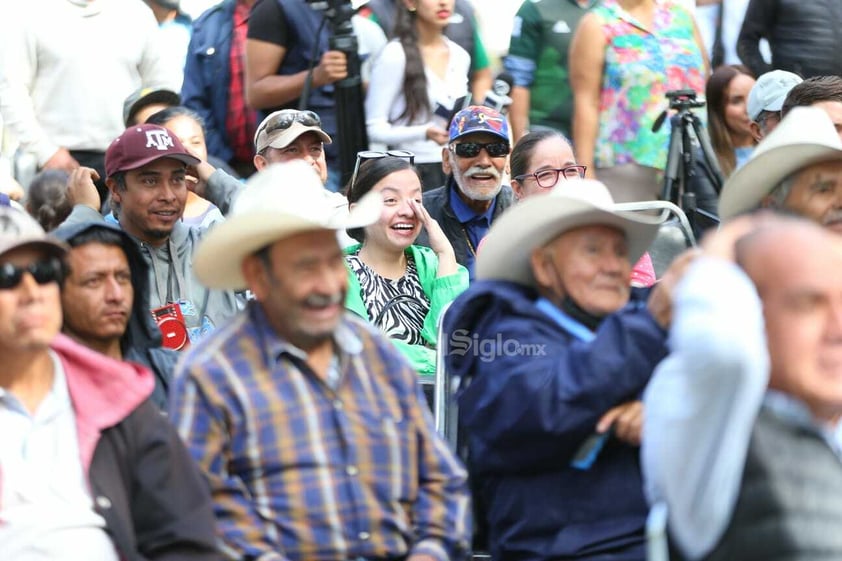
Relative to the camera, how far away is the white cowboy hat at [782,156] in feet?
17.8

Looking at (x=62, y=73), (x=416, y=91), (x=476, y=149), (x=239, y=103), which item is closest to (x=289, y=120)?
(x=476, y=149)

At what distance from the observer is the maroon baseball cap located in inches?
252

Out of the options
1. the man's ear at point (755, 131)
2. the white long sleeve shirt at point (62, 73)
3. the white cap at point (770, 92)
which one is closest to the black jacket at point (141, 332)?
the white long sleeve shirt at point (62, 73)

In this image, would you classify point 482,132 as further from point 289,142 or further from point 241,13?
point 241,13

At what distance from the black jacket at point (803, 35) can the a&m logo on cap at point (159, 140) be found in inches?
134

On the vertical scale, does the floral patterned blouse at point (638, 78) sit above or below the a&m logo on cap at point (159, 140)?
below

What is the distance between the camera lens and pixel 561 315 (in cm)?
462

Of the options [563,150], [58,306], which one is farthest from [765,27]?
[58,306]

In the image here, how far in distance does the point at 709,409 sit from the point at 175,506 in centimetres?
147

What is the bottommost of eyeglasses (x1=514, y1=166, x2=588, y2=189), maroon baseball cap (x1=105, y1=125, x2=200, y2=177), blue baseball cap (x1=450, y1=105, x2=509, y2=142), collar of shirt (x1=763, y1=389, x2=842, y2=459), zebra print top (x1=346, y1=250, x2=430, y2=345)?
zebra print top (x1=346, y1=250, x2=430, y2=345)

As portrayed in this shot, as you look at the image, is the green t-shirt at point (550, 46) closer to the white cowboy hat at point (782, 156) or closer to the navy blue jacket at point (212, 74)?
the navy blue jacket at point (212, 74)

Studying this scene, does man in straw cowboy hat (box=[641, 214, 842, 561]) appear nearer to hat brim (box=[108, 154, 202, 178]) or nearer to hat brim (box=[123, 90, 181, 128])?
hat brim (box=[108, 154, 202, 178])

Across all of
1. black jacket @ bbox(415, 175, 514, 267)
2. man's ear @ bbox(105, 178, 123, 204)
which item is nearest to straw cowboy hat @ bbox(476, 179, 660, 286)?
man's ear @ bbox(105, 178, 123, 204)

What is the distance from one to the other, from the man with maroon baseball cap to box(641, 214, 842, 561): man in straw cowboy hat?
3050 millimetres
